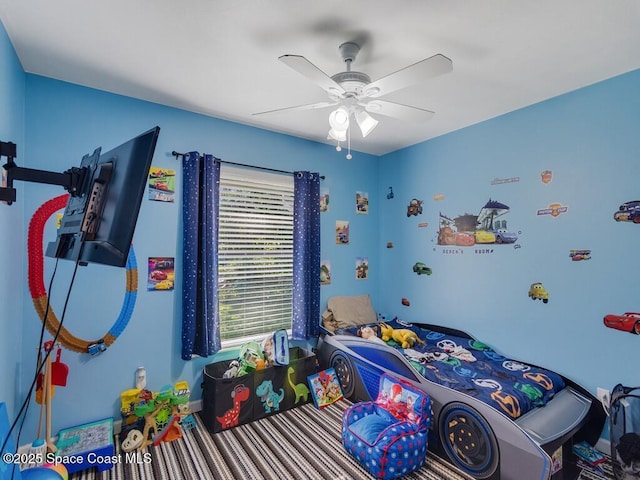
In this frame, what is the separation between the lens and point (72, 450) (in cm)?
191

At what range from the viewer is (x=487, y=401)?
6.05 ft

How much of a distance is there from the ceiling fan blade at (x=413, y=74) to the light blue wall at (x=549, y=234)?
1.47 metres

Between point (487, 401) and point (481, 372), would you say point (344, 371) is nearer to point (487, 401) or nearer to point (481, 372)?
point (481, 372)

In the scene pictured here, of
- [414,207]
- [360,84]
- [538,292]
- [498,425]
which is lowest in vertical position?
[498,425]

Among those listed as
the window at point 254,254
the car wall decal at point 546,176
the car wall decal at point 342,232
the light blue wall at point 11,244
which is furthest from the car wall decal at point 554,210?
the light blue wall at point 11,244

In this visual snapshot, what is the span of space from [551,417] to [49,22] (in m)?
3.52

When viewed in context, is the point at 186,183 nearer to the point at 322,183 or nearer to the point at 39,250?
the point at 39,250

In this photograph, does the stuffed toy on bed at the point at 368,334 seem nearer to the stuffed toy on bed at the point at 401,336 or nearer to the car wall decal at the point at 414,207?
the stuffed toy on bed at the point at 401,336

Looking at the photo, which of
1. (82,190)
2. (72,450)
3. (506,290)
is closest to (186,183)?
(82,190)

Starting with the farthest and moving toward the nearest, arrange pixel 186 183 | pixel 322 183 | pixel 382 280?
pixel 382 280, pixel 322 183, pixel 186 183

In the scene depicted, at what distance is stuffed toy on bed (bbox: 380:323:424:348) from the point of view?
2.77 meters

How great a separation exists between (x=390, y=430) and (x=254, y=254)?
1781 millimetres

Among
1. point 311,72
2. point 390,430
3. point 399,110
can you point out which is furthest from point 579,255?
point 311,72

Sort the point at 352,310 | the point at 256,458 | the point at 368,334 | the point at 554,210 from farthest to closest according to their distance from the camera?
1. the point at 352,310
2. the point at 368,334
3. the point at 554,210
4. the point at 256,458
